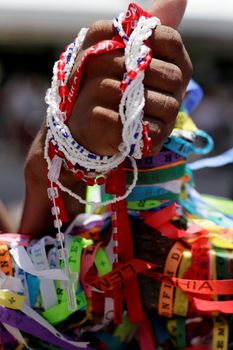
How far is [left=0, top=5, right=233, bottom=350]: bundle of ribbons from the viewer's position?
80 cm

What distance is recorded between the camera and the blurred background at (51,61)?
2447 mm

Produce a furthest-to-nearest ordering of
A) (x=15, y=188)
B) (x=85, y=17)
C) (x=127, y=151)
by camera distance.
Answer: (x=15, y=188) < (x=85, y=17) < (x=127, y=151)

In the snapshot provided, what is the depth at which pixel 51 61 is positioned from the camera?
446cm

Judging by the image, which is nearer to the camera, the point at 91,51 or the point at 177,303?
the point at 91,51

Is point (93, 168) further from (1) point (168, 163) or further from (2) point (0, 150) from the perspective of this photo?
(2) point (0, 150)

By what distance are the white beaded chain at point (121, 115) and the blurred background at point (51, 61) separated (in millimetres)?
1280

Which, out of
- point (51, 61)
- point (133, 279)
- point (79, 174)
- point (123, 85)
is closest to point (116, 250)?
point (133, 279)

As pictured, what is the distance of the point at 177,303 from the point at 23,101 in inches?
132

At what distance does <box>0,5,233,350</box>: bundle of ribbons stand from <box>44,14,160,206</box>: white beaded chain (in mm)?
85

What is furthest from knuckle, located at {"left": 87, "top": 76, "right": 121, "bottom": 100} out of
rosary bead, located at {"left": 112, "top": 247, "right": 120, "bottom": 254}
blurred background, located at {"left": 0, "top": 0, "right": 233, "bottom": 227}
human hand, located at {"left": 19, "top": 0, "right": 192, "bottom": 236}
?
blurred background, located at {"left": 0, "top": 0, "right": 233, "bottom": 227}

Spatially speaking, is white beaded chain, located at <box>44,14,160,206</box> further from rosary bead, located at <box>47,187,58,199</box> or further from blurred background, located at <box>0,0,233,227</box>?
blurred background, located at <box>0,0,233,227</box>

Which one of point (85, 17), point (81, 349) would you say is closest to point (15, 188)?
point (85, 17)

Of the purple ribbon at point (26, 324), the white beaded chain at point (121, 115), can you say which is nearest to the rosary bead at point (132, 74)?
the white beaded chain at point (121, 115)

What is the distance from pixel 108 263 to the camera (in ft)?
2.71
